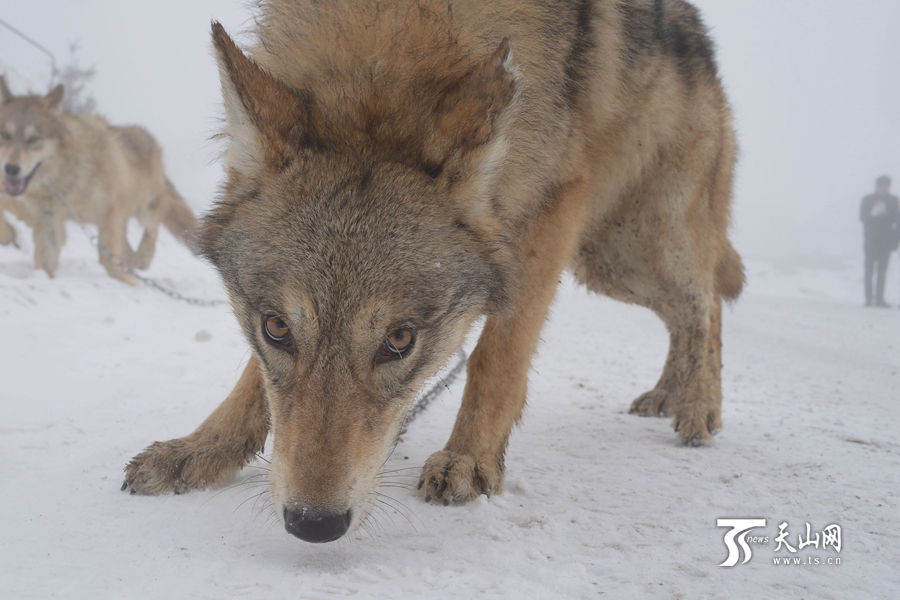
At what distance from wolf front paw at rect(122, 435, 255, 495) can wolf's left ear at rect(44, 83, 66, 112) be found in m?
9.73

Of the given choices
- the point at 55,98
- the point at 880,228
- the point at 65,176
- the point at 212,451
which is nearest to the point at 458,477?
the point at 212,451

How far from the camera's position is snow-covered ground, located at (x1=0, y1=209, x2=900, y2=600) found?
189cm

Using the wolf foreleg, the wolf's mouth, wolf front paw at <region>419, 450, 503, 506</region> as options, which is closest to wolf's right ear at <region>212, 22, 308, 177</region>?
the wolf foreleg

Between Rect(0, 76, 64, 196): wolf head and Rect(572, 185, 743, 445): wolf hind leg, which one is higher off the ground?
Rect(0, 76, 64, 196): wolf head

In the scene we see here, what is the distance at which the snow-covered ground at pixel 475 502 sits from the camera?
189 cm

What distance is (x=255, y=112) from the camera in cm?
212

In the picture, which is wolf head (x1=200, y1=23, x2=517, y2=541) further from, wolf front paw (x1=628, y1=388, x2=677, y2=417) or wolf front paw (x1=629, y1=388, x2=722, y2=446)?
wolf front paw (x1=628, y1=388, x2=677, y2=417)

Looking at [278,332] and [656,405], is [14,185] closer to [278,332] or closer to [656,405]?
[278,332]

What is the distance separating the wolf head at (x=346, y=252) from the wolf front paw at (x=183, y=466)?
645 millimetres

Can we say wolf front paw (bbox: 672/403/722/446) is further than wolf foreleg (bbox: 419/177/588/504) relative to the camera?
Yes

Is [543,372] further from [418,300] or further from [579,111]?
[418,300]

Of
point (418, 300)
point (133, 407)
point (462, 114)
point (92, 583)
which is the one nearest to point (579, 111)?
point (462, 114)

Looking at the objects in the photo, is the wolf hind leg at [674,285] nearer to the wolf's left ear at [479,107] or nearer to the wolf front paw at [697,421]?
the wolf front paw at [697,421]

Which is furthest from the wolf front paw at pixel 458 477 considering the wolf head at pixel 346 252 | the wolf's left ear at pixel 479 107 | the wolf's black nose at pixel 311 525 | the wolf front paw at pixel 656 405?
the wolf front paw at pixel 656 405
